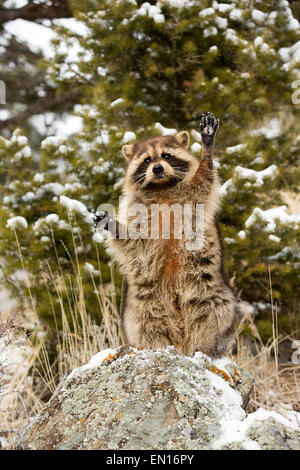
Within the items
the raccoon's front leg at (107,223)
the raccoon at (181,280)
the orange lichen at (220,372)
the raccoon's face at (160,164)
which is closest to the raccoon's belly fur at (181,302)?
the raccoon at (181,280)

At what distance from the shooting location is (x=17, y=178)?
589 centimetres

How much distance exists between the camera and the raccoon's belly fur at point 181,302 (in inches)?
143

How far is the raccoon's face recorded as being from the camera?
12.8 ft

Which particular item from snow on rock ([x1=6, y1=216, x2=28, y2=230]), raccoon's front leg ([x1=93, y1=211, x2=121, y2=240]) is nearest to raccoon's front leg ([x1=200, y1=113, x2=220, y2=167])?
raccoon's front leg ([x1=93, y1=211, x2=121, y2=240])

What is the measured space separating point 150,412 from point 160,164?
2.01m

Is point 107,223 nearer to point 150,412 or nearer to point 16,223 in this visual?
point 150,412

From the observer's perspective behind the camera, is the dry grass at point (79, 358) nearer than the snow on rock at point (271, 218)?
Yes

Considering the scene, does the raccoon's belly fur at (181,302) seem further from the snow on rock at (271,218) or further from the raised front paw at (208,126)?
the snow on rock at (271,218)

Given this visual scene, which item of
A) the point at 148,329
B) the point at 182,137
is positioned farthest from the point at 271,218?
the point at 148,329

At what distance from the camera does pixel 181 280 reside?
3.67 m

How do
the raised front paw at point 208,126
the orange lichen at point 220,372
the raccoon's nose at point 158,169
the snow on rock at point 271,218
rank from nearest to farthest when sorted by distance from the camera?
the orange lichen at point 220,372 < the raised front paw at point 208,126 < the raccoon's nose at point 158,169 < the snow on rock at point 271,218

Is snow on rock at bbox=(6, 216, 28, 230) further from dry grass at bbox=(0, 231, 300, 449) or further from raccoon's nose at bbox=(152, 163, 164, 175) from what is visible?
raccoon's nose at bbox=(152, 163, 164, 175)

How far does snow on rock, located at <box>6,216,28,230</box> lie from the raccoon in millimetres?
1798

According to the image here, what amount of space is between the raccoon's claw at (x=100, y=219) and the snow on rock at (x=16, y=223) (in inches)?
78.2
